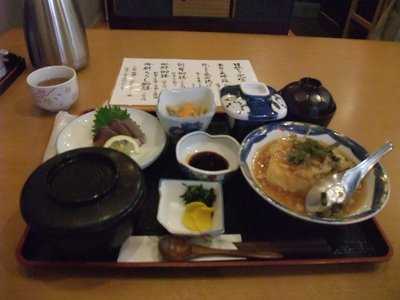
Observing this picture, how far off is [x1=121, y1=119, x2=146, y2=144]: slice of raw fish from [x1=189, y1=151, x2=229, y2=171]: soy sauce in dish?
0.56 ft

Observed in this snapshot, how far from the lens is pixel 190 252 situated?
1.86 ft

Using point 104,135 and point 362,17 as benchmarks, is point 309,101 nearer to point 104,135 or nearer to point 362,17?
point 104,135

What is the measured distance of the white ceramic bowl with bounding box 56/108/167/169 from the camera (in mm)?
799

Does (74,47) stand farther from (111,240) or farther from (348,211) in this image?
(348,211)

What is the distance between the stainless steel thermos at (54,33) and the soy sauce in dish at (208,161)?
0.65m

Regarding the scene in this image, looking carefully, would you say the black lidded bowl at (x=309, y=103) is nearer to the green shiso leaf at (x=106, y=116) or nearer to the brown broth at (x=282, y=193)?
the brown broth at (x=282, y=193)

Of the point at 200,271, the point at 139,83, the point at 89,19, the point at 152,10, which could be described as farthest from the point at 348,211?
the point at 89,19

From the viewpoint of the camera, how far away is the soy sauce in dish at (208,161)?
2.47 feet

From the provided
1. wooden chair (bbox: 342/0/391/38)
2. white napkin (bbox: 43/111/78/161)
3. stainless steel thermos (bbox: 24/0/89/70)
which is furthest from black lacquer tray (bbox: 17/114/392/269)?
wooden chair (bbox: 342/0/391/38)

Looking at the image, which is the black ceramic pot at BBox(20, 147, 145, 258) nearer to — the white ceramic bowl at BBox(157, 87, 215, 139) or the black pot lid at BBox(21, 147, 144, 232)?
the black pot lid at BBox(21, 147, 144, 232)

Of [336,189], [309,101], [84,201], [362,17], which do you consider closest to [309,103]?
[309,101]

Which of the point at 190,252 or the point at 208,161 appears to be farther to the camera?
the point at 208,161

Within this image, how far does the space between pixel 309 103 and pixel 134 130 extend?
469 mm

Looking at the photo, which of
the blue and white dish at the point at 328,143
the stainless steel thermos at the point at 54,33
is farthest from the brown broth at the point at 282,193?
the stainless steel thermos at the point at 54,33
